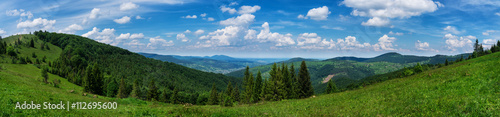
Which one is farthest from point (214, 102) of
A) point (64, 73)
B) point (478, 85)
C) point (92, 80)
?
A: point (478, 85)

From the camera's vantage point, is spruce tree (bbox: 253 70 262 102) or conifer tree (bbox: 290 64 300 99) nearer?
conifer tree (bbox: 290 64 300 99)

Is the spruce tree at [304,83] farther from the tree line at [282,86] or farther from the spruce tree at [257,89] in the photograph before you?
the spruce tree at [257,89]

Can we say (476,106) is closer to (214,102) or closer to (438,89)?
(438,89)

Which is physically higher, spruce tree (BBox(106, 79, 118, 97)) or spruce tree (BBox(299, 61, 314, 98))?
spruce tree (BBox(299, 61, 314, 98))

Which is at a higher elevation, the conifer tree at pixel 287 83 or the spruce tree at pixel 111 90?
the conifer tree at pixel 287 83

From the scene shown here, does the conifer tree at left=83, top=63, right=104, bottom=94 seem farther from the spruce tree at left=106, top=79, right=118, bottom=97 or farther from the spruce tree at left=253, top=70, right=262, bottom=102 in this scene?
the spruce tree at left=253, top=70, right=262, bottom=102

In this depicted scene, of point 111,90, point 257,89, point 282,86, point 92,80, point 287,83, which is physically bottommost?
point 111,90

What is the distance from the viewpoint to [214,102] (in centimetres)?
8844

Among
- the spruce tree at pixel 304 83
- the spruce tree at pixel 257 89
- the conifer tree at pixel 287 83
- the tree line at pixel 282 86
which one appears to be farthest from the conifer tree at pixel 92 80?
the spruce tree at pixel 304 83

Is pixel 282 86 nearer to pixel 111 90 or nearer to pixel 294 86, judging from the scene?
pixel 294 86

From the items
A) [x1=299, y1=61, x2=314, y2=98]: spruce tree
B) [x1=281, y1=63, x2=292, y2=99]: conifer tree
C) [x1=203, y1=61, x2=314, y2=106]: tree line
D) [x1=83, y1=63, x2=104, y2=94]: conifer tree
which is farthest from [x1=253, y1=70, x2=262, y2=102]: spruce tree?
[x1=83, y1=63, x2=104, y2=94]: conifer tree

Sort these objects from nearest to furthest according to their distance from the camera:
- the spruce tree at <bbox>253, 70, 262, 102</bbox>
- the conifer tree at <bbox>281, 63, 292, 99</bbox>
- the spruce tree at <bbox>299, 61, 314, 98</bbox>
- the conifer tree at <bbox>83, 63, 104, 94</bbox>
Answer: the conifer tree at <bbox>281, 63, 292, 99</bbox> → the spruce tree at <bbox>299, 61, 314, 98</bbox> → the spruce tree at <bbox>253, 70, 262, 102</bbox> → the conifer tree at <bbox>83, 63, 104, 94</bbox>

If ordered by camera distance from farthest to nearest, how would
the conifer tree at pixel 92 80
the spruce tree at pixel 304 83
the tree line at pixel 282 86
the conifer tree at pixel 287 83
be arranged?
1. the conifer tree at pixel 92 80
2. the spruce tree at pixel 304 83
3. the conifer tree at pixel 287 83
4. the tree line at pixel 282 86

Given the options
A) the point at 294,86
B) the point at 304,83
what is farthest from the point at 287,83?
the point at 304,83
